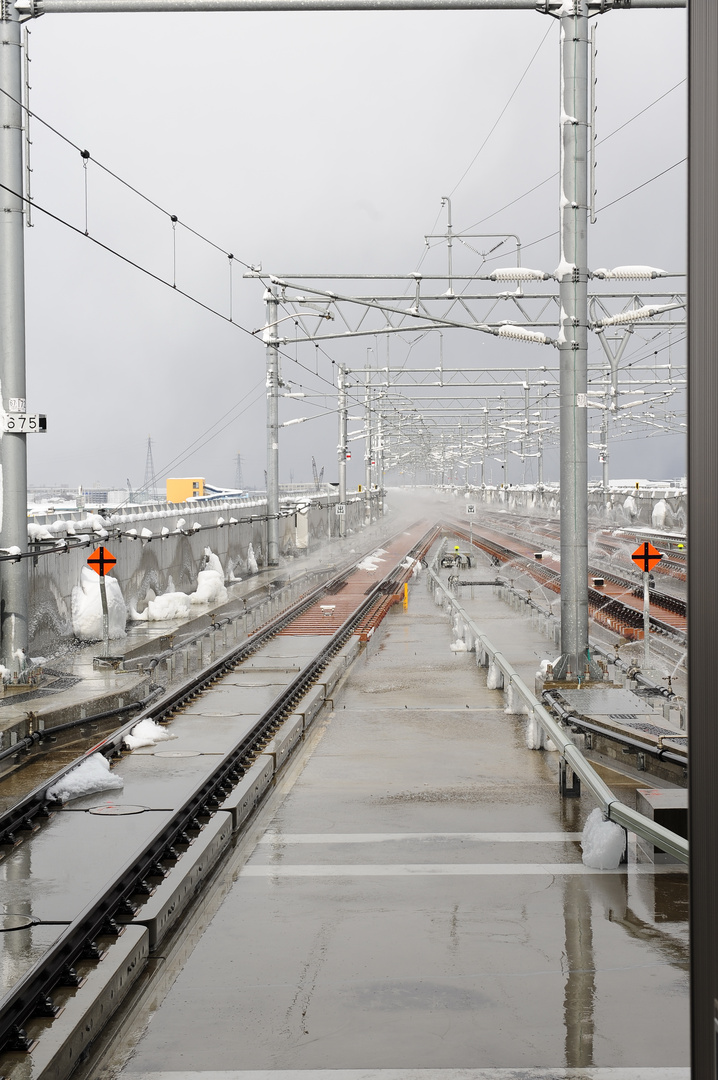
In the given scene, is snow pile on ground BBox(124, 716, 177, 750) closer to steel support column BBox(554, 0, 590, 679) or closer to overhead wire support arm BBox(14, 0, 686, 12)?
steel support column BBox(554, 0, 590, 679)

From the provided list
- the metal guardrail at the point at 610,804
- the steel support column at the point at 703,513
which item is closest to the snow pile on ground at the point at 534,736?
the metal guardrail at the point at 610,804

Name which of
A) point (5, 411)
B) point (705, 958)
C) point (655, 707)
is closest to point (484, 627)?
point (655, 707)

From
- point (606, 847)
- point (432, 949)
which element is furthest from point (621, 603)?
point (432, 949)

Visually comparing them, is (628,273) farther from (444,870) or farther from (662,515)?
(662,515)

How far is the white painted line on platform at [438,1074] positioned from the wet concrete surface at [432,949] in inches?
0.5

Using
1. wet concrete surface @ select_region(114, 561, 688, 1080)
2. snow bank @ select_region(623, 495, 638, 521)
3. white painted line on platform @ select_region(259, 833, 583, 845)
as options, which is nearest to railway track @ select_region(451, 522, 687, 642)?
snow bank @ select_region(623, 495, 638, 521)

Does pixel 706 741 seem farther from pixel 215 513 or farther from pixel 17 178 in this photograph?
pixel 215 513

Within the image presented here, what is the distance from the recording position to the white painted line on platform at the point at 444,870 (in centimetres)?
905

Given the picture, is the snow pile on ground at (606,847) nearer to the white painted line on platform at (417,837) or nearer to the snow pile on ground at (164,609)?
the white painted line on platform at (417,837)

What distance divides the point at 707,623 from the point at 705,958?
991mm

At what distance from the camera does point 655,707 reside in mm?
15148

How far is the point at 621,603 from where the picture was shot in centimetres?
3189

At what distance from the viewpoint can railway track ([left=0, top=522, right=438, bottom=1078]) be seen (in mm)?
6480

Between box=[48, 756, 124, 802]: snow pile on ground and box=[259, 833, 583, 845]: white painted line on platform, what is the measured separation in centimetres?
247
